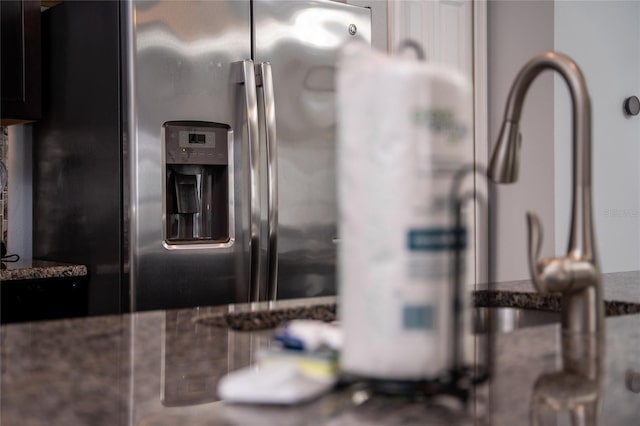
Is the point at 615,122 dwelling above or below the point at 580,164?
above

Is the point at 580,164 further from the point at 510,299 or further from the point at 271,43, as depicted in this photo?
the point at 271,43

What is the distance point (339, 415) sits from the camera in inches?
23.6

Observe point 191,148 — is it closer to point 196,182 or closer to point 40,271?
point 196,182

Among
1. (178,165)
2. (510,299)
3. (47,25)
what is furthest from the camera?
(47,25)

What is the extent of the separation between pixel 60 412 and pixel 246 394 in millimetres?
145

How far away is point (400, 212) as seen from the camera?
608 millimetres

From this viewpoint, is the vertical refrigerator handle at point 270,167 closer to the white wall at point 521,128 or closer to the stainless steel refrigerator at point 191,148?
the stainless steel refrigerator at point 191,148

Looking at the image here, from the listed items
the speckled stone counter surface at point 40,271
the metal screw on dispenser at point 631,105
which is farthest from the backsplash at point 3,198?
the metal screw on dispenser at point 631,105

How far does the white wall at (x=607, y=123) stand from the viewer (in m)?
3.67

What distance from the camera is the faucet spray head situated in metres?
0.87

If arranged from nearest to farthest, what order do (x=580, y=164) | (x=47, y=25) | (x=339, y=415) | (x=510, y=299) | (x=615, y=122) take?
(x=339, y=415) < (x=580, y=164) < (x=510, y=299) < (x=47, y=25) < (x=615, y=122)

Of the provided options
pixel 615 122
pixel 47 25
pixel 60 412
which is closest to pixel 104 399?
pixel 60 412

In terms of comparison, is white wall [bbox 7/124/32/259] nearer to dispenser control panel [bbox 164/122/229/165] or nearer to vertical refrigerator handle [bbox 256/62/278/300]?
dispenser control panel [bbox 164/122/229/165]

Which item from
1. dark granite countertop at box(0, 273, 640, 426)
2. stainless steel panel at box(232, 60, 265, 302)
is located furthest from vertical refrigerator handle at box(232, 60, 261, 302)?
dark granite countertop at box(0, 273, 640, 426)
